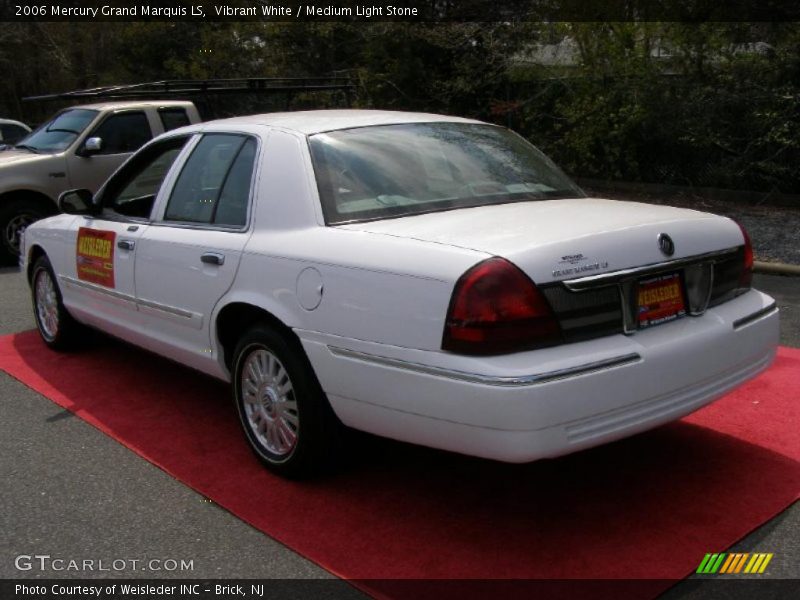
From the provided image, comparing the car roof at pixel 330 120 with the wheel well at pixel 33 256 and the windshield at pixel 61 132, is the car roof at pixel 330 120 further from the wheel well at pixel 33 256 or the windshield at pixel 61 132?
the windshield at pixel 61 132

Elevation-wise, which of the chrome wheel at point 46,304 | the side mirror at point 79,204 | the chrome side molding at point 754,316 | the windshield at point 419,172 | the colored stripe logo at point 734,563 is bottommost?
the colored stripe logo at point 734,563

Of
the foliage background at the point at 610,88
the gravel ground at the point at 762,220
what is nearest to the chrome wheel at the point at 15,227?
the foliage background at the point at 610,88

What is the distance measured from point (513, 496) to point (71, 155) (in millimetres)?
8235

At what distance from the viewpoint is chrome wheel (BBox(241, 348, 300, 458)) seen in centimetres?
403

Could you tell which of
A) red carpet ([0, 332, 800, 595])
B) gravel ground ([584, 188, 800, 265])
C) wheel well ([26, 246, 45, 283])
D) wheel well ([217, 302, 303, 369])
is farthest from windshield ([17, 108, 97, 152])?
gravel ground ([584, 188, 800, 265])

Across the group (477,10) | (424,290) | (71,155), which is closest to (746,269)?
(424,290)

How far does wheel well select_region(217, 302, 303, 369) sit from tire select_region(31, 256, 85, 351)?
226 cm

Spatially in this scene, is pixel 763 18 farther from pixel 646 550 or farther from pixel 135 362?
pixel 646 550

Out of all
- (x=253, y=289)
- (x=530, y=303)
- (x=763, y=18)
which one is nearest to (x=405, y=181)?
(x=253, y=289)

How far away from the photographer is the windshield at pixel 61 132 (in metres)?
10.7

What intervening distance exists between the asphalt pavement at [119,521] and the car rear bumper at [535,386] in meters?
0.59

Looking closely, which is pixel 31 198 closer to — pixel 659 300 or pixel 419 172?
pixel 419 172

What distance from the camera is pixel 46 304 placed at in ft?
21.4

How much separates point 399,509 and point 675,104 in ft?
36.5
